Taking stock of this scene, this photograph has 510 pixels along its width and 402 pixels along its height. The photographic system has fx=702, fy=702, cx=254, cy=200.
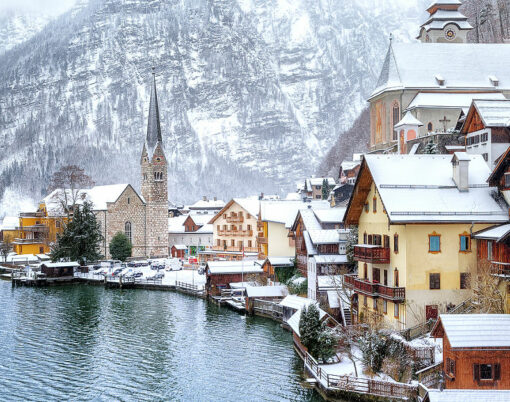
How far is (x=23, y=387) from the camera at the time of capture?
114ft

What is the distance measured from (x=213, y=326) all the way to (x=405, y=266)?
1827 centimetres

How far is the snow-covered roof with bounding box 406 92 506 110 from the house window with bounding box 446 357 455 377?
152ft

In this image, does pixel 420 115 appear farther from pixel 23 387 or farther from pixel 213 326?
pixel 23 387

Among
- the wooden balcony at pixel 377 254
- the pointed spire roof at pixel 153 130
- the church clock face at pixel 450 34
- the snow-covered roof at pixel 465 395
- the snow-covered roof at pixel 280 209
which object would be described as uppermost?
the church clock face at pixel 450 34

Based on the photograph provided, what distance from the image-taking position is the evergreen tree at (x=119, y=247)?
322ft

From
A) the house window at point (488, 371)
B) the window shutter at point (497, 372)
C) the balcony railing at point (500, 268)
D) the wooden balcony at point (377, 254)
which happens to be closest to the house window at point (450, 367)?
the house window at point (488, 371)

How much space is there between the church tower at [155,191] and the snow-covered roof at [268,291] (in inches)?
2099

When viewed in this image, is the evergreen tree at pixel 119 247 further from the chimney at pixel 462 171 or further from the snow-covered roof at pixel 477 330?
A: the snow-covered roof at pixel 477 330

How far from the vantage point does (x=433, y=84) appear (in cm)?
7338

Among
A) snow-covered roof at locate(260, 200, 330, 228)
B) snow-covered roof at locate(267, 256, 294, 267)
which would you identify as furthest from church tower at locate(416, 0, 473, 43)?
snow-covered roof at locate(267, 256, 294, 267)

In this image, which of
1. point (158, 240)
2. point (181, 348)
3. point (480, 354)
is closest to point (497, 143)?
point (480, 354)

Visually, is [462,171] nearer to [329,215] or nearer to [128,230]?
[329,215]

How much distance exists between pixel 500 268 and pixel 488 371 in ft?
25.9

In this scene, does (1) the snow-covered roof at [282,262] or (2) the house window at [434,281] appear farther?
(1) the snow-covered roof at [282,262]
